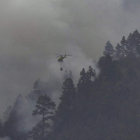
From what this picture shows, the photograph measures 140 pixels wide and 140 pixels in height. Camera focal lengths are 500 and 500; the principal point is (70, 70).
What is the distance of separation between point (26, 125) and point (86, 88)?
19812mm

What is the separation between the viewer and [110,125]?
12200 cm

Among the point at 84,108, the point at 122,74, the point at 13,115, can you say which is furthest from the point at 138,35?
the point at 13,115

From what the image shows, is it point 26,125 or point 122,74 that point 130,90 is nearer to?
point 122,74

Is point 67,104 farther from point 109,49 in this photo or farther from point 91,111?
point 109,49

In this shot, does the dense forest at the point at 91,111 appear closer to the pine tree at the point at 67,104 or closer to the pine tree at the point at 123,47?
the pine tree at the point at 67,104

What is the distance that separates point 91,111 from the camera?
13075 centimetres

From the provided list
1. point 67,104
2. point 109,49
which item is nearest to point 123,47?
point 109,49

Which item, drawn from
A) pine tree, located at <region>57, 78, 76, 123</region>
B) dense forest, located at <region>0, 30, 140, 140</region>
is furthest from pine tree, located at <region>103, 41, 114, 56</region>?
pine tree, located at <region>57, 78, 76, 123</region>

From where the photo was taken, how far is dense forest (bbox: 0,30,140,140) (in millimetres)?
121062

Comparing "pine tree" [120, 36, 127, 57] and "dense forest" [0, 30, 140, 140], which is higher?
"pine tree" [120, 36, 127, 57]

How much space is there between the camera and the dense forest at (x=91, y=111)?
4766 inches

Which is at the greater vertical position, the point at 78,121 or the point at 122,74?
the point at 122,74

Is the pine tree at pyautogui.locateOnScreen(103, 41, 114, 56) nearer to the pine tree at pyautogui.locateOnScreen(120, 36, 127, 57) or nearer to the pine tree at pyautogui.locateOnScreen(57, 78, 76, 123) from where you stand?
the pine tree at pyautogui.locateOnScreen(120, 36, 127, 57)

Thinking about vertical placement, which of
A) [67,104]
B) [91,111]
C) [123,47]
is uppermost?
[123,47]
